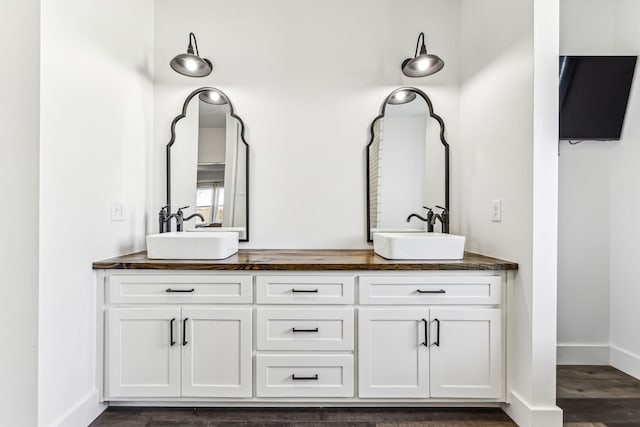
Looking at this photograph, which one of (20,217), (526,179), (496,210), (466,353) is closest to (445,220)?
(496,210)

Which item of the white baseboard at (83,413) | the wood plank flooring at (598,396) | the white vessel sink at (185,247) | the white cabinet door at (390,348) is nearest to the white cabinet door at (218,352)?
the white vessel sink at (185,247)

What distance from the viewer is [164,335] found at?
5.60 ft

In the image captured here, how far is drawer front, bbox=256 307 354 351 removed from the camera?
1718 millimetres

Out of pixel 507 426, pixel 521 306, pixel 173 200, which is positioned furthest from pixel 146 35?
pixel 507 426

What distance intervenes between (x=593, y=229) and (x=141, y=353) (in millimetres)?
2972

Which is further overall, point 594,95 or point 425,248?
point 594,95

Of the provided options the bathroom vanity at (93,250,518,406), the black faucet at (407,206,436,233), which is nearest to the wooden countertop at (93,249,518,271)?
the bathroom vanity at (93,250,518,406)

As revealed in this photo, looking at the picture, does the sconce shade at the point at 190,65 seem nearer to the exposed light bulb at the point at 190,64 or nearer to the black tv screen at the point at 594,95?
the exposed light bulb at the point at 190,64

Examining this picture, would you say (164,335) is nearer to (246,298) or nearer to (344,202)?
(246,298)

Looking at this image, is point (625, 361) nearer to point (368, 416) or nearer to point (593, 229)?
point (593, 229)

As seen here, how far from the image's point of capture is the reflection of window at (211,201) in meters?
2.32

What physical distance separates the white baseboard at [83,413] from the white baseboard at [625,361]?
10.6 feet

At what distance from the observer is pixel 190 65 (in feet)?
6.95

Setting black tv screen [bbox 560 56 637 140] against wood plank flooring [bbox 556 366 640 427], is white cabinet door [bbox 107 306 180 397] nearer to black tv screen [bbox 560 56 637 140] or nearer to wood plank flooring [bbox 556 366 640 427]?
wood plank flooring [bbox 556 366 640 427]
